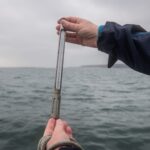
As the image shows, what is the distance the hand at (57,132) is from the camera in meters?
1.62

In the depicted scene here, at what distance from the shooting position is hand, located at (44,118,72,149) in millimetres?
1625

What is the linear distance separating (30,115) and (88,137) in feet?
11.1

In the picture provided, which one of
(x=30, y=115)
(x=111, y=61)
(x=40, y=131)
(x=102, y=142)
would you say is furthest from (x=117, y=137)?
(x=111, y=61)

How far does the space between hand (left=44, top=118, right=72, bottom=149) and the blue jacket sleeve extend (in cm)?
47

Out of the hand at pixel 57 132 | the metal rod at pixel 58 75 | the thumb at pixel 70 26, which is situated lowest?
the hand at pixel 57 132

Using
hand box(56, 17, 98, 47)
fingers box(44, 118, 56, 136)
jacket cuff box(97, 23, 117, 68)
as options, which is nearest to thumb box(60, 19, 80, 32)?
hand box(56, 17, 98, 47)

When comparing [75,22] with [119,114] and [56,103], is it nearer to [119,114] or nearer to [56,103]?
[56,103]

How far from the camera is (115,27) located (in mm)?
1767

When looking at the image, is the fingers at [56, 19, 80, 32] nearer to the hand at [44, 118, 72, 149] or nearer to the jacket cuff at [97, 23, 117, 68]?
the jacket cuff at [97, 23, 117, 68]

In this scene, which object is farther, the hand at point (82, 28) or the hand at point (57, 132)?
the hand at point (82, 28)

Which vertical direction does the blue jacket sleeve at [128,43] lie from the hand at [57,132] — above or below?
above

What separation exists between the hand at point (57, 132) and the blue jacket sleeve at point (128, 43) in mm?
469

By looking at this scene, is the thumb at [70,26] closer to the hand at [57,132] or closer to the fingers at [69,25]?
the fingers at [69,25]

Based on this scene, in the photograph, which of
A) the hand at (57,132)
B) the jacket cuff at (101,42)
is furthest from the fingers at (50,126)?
the jacket cuff at (101,42)
